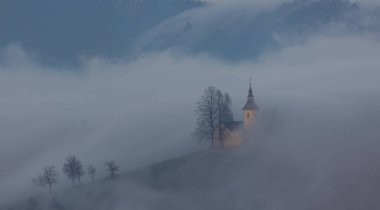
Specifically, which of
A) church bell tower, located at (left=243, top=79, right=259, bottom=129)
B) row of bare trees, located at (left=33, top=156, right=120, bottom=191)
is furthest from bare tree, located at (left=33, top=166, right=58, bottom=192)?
church bell tower, located at (left=243, top=79, right=259, bottom=129)

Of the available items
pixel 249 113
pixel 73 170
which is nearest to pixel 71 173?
pixel 73 170

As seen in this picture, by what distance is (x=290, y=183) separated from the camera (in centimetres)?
4256

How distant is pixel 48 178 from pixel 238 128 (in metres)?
15.4

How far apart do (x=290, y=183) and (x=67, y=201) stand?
52.7 ft

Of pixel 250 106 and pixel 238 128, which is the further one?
pixel 250 106

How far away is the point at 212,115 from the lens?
163 feet

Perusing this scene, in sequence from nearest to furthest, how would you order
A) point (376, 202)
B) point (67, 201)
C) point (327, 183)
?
point (376, 202) < point (327, 183) < point (67, 201)

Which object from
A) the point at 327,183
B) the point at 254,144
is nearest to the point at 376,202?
the point at 327,183

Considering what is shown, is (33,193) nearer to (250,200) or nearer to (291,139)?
(250,200)

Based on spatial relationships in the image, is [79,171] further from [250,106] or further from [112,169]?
[250,106]

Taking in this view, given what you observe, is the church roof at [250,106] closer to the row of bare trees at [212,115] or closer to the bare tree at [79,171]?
the row of bare trees at [212,115]

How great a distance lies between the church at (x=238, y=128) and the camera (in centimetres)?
4884

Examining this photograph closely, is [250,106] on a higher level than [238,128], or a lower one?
higher

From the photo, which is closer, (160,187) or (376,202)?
(376,202)
